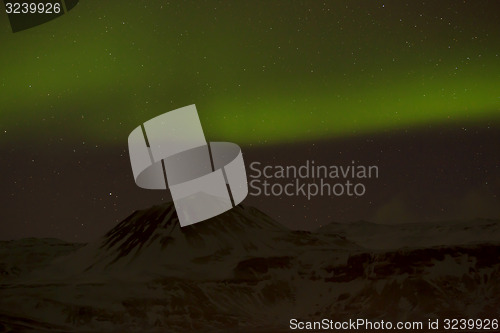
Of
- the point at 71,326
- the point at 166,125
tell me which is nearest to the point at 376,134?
the point at 166,125

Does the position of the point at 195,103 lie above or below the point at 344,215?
above

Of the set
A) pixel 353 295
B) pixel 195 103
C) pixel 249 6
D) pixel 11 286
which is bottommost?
pixel 353 295

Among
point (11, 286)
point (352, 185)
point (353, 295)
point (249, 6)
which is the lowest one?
point (353, 295)

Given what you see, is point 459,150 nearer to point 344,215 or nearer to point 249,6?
point 344,215

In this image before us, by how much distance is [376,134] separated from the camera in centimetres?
471

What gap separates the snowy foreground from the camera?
15.0ft

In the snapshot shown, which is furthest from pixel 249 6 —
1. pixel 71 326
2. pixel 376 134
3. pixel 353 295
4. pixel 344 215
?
pixel 71 326

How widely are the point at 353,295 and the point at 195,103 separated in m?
1.81

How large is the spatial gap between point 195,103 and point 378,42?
1.42 meters

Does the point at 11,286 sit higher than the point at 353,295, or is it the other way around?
the point at 11,286

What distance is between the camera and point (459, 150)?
4.72m

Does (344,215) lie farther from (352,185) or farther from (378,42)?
(378,42)

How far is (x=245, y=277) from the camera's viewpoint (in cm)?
474

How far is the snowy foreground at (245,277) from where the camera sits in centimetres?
459
